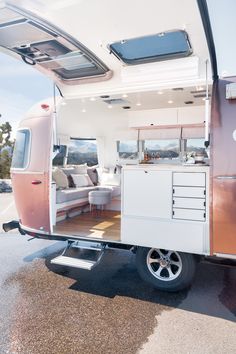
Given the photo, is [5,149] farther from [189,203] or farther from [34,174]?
[189,203]

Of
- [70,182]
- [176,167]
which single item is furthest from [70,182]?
[176,167]

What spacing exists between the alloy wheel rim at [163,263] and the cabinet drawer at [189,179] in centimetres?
A: 94

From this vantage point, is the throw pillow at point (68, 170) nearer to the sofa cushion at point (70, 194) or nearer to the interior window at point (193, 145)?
the sofa cushion at point (70, 194)

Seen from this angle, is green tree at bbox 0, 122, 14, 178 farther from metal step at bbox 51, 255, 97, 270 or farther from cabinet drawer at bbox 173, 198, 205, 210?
cabinet drawer at bbox 173, 198, 205, 210

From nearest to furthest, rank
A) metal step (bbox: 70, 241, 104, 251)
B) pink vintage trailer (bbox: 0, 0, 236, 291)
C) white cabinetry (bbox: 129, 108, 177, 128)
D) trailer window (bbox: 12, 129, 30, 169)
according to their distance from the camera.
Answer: pink vintage trailer (bbox: 0, 0, 236, 291) < metal step (bbox: 70, 241, 104, 251) < trailer window (bbox: 12, 129, 30, 169) < white cabinetry (bbox: 129, 108, 177, 128)

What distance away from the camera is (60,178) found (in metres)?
6.61

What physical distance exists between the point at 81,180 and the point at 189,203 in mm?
4313

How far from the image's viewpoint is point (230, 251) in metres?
3.12

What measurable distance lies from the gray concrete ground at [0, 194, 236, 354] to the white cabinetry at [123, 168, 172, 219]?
104 centimetres

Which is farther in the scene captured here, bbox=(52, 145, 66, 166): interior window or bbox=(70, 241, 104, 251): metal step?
bbox=(52, 145, 66, 166): interior window

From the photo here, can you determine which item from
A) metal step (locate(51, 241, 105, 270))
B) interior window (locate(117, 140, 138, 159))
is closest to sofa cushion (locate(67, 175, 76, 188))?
interior window (locate(117, 140, 138, 159))

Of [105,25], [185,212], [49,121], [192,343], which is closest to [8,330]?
[192,343]

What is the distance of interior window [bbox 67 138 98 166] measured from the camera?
7.80 metres

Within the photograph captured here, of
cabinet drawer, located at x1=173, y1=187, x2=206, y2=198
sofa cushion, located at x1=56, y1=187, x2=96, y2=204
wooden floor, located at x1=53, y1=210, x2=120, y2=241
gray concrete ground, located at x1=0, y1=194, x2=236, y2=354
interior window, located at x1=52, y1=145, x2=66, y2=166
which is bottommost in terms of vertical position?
gray concrete ground, located at x1=0, y1=194, x2=236, y2=354
